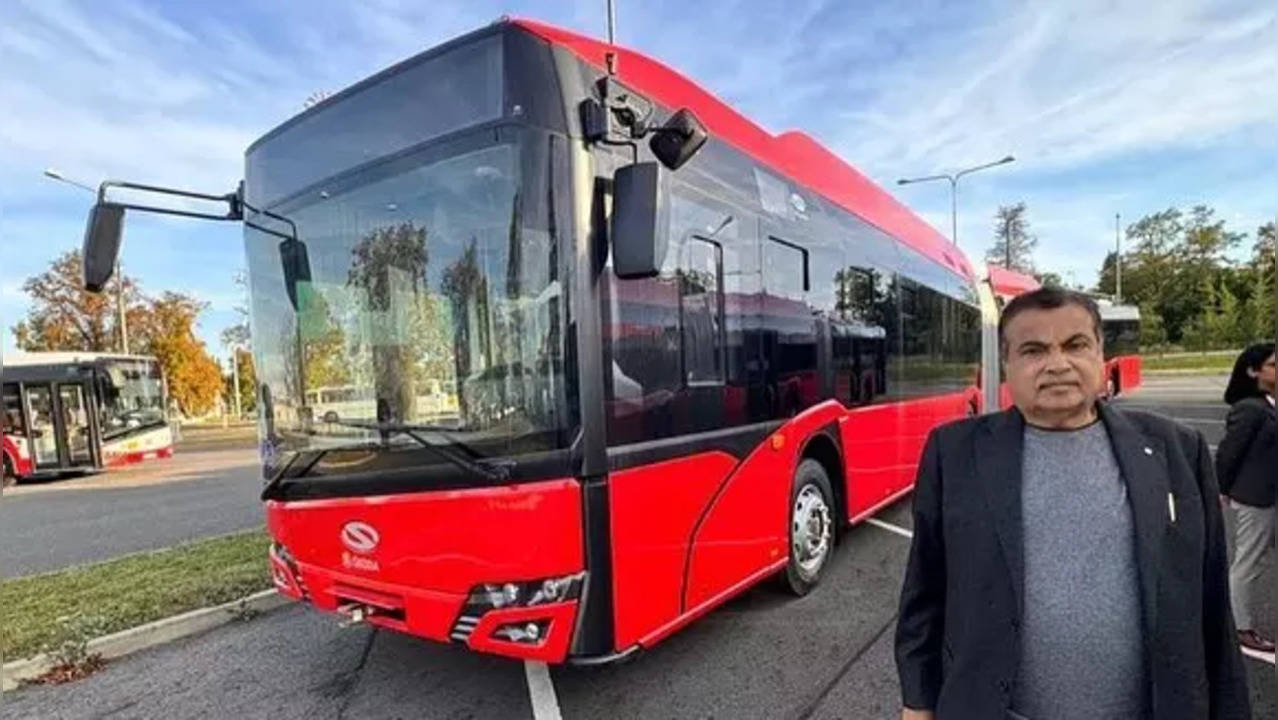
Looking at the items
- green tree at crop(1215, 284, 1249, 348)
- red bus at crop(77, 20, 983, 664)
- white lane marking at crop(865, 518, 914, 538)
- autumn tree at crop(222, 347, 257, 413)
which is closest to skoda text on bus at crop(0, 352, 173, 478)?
red bus at crop(77, 20, 983, 664)

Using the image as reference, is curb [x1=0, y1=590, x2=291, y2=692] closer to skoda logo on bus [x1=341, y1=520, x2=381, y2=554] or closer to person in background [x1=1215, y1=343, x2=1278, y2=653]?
skoda logo on bus [x1=341, y1=520, x2=381, y2=554]

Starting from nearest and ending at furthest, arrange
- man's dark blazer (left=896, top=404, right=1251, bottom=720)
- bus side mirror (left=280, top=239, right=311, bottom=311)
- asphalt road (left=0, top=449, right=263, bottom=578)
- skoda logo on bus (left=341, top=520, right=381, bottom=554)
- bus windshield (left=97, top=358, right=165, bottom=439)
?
man's dark blazer (left=896, top=404, right=1251, bottom=720) < skoda logo on bus (left=341, top=520, right=381, bottom=554) < bus side mirror (left=280, top=239, right=311, bottom=311) < asphalt road (left=0, top=449, right=263, bottom=578) < bus windshield (left=97, top=358, right=165, bottom=439)

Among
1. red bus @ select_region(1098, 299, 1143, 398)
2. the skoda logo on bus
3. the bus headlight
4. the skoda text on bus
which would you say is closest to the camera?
the bus headlight

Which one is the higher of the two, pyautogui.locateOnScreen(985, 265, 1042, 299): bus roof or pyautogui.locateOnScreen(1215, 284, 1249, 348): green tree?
pyautogui.locateOnScreen(985, 265, 1042, 299): bus roof

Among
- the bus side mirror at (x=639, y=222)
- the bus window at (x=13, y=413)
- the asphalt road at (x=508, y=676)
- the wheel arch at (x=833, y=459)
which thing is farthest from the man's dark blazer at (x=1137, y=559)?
the bus window at (x=13, y=413)

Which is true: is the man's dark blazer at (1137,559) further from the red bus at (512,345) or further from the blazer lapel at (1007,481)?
the red bus at (512,345)

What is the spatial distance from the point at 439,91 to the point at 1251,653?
517 cm

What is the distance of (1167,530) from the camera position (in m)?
1.71

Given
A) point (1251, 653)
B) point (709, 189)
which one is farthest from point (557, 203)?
point (1251, 653)

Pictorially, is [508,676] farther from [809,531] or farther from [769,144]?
[769,144]

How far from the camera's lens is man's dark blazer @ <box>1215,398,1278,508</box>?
3.65 metres

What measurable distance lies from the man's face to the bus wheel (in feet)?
9.95

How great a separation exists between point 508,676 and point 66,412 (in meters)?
17.0

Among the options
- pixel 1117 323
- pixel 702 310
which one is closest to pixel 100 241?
pixel 702 310
